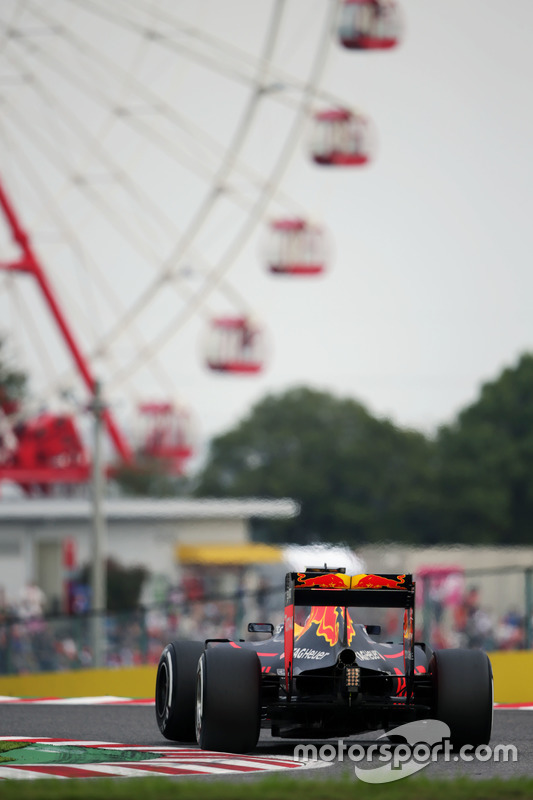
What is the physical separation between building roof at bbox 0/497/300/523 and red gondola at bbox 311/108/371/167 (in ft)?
46.7

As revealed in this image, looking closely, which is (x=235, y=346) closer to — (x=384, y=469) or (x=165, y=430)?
(x=165, y=430)

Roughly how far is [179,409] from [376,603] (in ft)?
134

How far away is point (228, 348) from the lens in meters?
45.0

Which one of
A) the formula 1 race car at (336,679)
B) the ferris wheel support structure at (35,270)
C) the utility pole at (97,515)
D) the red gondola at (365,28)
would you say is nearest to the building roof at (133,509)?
the ferris wheel support structure at (35,270)

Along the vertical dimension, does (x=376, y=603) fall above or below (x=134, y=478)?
below

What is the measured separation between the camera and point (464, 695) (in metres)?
10.7

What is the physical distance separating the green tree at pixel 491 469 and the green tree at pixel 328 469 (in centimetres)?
147

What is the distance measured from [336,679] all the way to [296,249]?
32.6 metres

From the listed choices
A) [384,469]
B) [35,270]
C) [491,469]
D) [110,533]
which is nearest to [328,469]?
[384,469]

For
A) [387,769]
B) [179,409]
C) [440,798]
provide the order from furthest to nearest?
[179,409]
[387,769]
[440,798]

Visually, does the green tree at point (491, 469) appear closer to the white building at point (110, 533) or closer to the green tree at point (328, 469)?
the green tree at point (328, 469)

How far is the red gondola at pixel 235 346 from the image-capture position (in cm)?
4378

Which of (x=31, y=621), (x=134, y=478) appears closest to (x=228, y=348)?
(x=31, y=621)

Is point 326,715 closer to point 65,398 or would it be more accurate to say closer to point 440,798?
point 440,798
